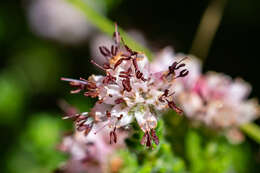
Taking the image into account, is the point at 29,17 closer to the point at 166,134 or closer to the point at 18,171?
the point at 18,171

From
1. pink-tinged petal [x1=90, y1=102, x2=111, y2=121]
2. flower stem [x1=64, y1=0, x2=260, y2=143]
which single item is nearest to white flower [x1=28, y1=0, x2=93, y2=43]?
flower stem [x1=64, y1=0, x2=260, y2=143]

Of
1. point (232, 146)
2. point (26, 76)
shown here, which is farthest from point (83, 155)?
point (26, 76)

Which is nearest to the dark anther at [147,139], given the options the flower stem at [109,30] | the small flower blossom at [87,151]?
the small flower blossom at [87,151]

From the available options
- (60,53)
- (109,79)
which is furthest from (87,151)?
(60,53)

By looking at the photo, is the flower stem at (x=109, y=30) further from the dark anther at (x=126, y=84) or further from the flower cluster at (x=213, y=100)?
the dark anther at (x=126, y=84)

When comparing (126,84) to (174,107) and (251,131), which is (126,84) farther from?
(251,131)
